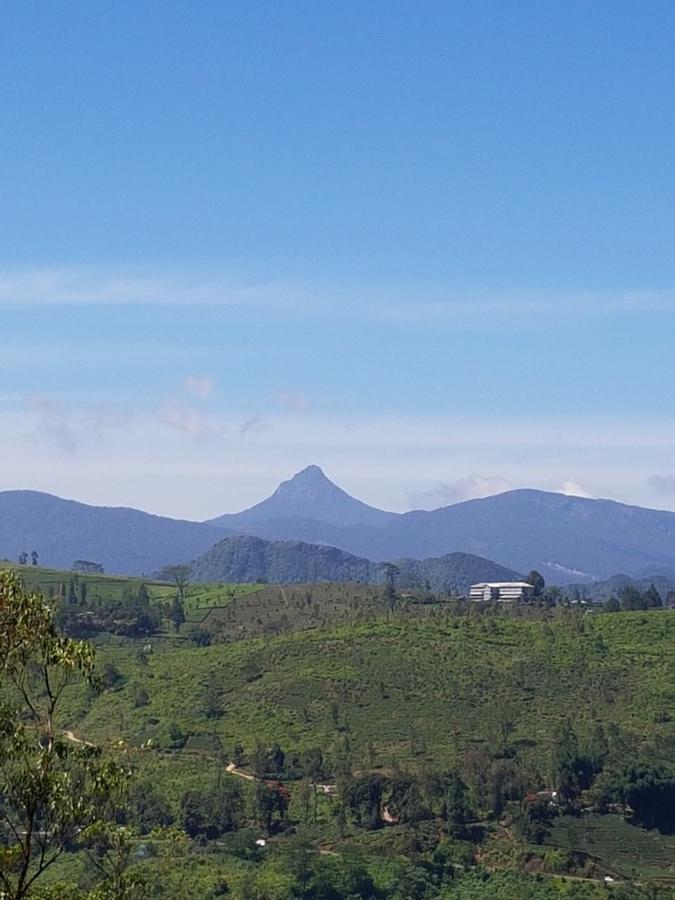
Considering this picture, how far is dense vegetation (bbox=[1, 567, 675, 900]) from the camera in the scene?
4259cm

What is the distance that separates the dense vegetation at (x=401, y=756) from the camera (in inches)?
1677

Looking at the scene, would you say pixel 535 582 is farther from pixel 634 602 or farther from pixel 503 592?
pixel 634 602

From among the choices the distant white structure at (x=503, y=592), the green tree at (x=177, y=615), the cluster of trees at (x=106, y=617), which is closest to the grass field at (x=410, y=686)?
the cluster of trees at (x=106, y=617)

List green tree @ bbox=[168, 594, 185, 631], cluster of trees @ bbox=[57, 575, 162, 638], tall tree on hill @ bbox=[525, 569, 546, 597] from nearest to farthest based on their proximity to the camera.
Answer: cluster of trees @ bbox=[57, 575, 162, 638], green tree @ bbox=[168, 594, 185, 631], tall tree on hill @ bbox=[525, 569, 546, 597]

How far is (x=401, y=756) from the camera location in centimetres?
5441

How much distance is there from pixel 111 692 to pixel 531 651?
72.9 feet

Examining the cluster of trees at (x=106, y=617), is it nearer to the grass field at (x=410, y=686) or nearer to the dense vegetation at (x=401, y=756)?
the dense vegetation at (x=401, y=756)

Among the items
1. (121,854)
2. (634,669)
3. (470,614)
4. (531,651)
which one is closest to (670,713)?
(634,669)

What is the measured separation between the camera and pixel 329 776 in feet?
173

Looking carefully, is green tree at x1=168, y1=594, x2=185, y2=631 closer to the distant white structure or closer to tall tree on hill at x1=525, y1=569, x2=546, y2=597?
the distant white structure

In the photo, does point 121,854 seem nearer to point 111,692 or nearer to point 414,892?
point 414,892

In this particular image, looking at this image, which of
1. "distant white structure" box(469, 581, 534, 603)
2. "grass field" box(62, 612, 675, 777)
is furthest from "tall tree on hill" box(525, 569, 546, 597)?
"grass field" box(62, 612, 675, 777)

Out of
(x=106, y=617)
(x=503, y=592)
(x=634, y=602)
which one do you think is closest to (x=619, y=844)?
(x=106, y=617)

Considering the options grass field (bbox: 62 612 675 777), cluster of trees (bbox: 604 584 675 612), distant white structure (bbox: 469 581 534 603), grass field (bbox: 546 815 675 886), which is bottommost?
grass field (bbox: 546 815 675 886)
